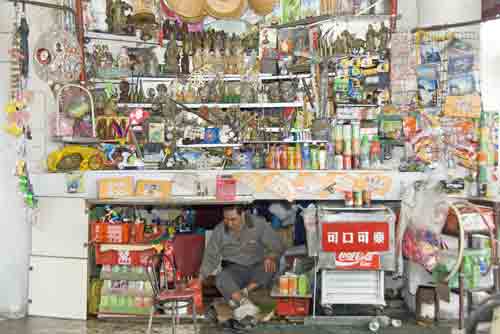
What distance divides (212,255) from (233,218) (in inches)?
16.3

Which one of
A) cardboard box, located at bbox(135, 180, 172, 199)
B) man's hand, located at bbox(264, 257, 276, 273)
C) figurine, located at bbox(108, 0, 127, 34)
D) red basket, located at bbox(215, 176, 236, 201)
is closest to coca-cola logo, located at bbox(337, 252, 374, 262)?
man's hand, located at bbox(264, 257, 276, 273)

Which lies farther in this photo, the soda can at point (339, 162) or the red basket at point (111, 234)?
the soda can at point (339, 162)

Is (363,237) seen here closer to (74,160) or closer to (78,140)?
(74,160)

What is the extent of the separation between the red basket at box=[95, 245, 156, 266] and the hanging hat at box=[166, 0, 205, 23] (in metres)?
2.06

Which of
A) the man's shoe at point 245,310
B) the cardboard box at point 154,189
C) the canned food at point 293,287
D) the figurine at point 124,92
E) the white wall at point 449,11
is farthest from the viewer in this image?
the figurine at point 124,92

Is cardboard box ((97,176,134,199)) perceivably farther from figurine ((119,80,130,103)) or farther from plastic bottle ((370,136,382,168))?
plastic bottle ((370,136,382,168))

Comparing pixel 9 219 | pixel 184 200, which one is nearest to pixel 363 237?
pixel 184 200

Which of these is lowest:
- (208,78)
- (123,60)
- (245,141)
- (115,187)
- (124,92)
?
(115,187)

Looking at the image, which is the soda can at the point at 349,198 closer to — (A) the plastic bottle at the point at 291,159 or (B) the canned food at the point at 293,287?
(A) the plastic bottle at the point at 291,159

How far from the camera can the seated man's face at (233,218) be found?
5.42 m

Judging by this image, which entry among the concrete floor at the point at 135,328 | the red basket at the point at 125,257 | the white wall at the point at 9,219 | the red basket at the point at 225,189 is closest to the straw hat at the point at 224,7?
the red basket at the point at 225,189

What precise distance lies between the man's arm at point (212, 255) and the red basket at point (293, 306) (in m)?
0.69

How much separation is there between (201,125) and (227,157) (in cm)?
45

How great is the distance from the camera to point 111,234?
543 centimetres
